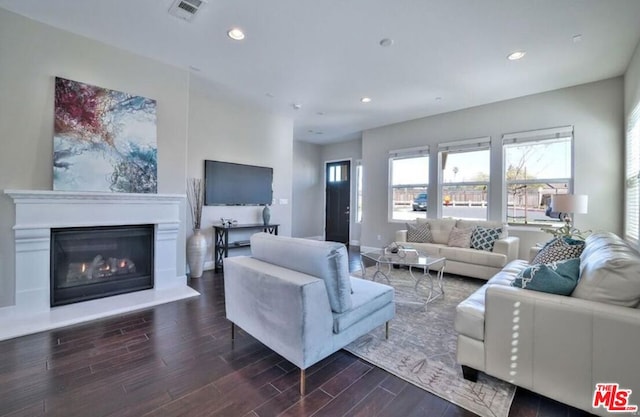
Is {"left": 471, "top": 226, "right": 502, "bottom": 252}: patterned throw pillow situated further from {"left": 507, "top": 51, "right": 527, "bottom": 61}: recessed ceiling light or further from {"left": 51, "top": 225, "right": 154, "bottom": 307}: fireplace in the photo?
{"left": 51, "top": 225, "right": 154, "bottom": 307}: fireplace

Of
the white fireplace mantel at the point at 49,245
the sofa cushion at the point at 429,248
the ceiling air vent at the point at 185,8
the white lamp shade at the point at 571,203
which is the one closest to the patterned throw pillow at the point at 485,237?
the sofa cushion at the point at 429,248

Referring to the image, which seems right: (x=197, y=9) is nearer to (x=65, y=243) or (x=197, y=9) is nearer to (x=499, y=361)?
(x=65, y=243)

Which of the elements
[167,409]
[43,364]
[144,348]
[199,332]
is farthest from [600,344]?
[43,364]

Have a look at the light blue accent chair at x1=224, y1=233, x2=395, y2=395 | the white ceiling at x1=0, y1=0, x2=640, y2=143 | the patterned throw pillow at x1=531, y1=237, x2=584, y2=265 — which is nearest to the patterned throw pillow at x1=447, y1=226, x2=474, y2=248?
the patterned throw pillow at x1=531, y1=237, x2=584, y2=265

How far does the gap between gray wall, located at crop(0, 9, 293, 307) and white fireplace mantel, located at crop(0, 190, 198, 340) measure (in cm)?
12

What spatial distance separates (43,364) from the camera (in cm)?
202

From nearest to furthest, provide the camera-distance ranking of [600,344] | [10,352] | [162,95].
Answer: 1. [600,344]
2. [10,352]
3. [162,95]

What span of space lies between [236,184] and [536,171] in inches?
203

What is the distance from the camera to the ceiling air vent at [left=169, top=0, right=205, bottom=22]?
248 cm

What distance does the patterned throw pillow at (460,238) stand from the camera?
14.9ft

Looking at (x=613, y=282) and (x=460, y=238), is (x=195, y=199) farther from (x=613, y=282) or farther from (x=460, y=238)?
(x=613, y=282)

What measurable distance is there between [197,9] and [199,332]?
2974 mm

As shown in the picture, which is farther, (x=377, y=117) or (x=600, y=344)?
(x=377, y=117)

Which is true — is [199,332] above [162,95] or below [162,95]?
below
